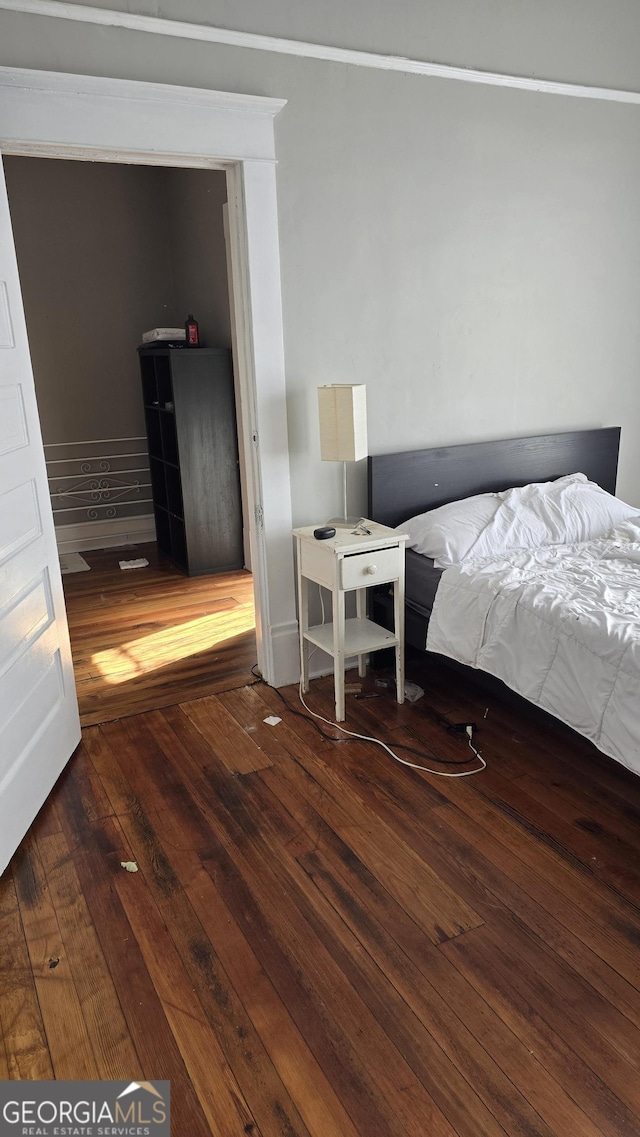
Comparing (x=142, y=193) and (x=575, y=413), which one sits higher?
(x=142, y=193)

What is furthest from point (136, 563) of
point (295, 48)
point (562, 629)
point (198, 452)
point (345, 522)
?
point (562, 629)

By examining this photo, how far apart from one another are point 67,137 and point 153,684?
7.09 ft

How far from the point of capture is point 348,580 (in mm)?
2930

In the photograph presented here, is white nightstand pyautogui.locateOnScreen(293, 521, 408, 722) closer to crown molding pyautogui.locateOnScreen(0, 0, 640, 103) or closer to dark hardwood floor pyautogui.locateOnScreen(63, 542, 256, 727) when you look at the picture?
dark hardwood floor pyautogui.locateOnScreen(63, 542, 256, 727)

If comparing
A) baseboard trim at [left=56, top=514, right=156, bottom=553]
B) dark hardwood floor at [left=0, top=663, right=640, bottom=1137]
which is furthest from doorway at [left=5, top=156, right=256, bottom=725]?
dark hardwood floor at [left=0, top=663, right=640, bottom=1137]

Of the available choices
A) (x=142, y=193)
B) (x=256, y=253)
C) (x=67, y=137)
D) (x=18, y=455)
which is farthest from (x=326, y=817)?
(x=142, y=193)

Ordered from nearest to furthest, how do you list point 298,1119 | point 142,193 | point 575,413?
1. point 298,1119
2. point 575,413
3. point 142,193

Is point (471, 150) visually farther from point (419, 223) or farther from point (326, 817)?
point (326, 817)

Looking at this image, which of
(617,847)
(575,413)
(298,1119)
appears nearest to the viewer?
(298,1119)

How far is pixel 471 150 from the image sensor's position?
3.31 metres

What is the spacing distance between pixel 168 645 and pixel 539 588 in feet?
6.51

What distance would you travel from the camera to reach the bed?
231cm

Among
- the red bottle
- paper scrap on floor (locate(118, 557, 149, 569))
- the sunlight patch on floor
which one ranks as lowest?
paper scrap on floor (locate(118, 557, 149, 569))

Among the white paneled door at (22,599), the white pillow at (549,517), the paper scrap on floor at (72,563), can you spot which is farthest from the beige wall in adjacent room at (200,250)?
the white paneled door at (22,599)
